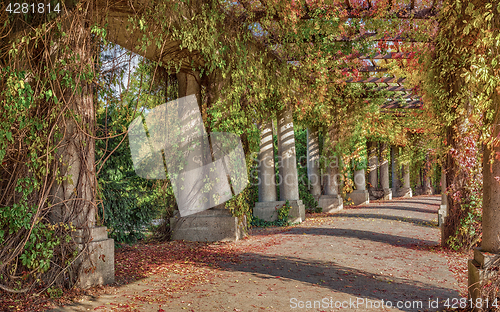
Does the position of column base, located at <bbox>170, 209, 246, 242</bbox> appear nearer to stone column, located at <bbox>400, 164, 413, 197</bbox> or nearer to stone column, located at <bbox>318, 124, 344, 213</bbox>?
stone column, located at <bbox>318, 124, 344, 213</bbox>

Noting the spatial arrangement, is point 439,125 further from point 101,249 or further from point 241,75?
point 101,249

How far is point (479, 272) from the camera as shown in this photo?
4059mm

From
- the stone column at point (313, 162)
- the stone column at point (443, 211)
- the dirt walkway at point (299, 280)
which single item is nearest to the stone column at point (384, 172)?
the stone column at point (313, 162)

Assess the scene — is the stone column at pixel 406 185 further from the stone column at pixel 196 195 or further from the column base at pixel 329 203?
the stone column at pixel 196 195

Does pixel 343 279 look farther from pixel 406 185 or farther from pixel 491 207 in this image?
pixel 406 185

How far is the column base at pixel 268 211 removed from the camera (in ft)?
42.7

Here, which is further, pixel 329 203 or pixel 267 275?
pixel 329 203

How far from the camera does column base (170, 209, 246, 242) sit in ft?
28.4

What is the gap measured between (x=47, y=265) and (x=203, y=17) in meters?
4.56

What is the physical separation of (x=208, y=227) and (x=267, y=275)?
3152mm

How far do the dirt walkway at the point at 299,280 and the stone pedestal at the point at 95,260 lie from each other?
25cm

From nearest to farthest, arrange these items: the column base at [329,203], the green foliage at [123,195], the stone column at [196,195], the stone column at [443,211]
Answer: the green foliage at [123,195], the stone column at [443,211], the stone column at [196,195], the column base at [329,203]

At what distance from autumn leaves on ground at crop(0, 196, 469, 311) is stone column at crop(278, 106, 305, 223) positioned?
158 inches

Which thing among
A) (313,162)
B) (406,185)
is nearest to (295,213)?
(313,162)
